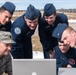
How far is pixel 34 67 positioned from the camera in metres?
2.75

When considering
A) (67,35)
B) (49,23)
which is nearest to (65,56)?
(67,35)

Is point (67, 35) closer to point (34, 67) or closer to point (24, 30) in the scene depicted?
point (34, 67)

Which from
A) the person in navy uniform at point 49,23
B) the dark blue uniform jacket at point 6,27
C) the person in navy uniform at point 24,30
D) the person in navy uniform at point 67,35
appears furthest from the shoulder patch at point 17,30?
the person in navy uniform at point 67,35

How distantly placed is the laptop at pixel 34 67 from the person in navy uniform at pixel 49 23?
1690 mm

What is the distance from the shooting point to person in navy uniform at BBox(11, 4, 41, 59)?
4.20 metres

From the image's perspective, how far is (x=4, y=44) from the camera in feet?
9.37

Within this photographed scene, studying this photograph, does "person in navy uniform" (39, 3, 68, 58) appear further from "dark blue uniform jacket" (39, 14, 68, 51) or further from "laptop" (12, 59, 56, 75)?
"laptop" (12, 59, 56, 75)

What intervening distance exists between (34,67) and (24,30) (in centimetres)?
177

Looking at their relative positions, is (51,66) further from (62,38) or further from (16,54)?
(16,54)

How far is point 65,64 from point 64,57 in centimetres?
10

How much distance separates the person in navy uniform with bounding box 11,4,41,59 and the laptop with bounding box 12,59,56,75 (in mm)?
1440

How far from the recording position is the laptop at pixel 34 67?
274 centimetres

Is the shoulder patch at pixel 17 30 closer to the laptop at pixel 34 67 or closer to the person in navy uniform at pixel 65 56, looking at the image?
the person in navy uniform at pixel 65 56

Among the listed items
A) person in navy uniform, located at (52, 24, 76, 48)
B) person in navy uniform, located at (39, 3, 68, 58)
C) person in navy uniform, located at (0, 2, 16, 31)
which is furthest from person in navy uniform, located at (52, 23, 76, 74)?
person in navy uniform, located at (0, 2, 16, 31)
